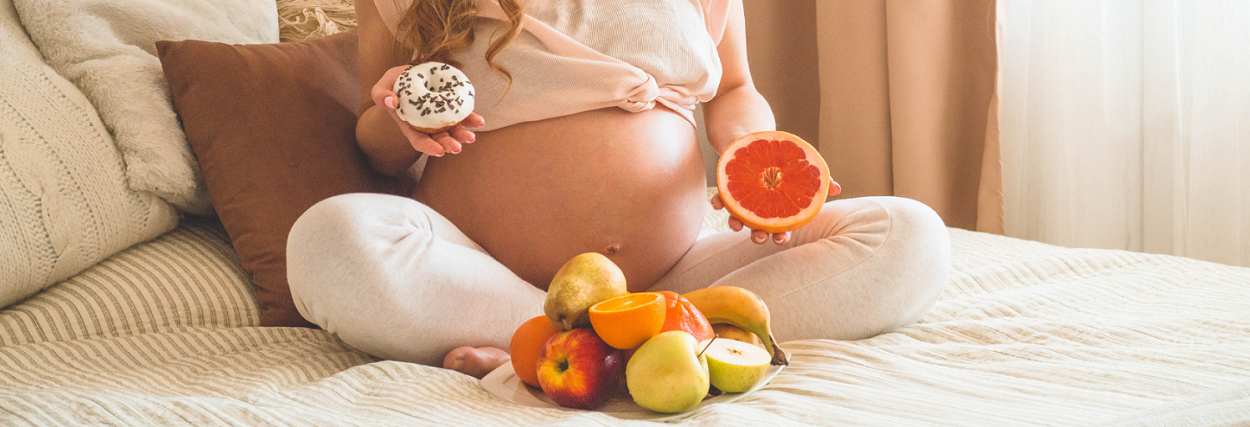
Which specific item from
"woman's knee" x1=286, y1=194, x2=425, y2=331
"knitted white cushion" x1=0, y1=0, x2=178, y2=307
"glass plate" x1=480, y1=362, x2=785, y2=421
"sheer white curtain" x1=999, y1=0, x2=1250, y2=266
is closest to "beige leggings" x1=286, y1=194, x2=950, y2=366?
"woman's knee" x1=286, y1=194, x2=425, y2=331

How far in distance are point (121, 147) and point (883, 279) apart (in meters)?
1.09

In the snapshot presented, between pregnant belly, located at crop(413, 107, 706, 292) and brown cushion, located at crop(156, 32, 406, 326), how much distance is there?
22cm

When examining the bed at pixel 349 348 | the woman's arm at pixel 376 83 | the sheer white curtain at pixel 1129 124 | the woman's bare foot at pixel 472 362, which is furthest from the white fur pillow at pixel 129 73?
the sheer white curtain at pixel 1129 124

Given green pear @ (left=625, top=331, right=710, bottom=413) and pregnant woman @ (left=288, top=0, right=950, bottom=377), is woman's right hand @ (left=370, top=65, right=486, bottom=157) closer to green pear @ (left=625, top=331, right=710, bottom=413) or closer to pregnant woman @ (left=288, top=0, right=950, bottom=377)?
→ pregnant woman @ (left=288, top=0, right=950, bottom=377)

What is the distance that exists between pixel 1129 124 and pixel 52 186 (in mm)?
2027

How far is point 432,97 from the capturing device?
0.97 meters

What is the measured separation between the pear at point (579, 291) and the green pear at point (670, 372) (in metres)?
0.08

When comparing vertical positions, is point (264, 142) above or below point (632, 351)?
above

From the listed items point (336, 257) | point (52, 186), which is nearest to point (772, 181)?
point (336, 257)

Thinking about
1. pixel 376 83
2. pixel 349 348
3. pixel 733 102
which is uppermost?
pixel 376 83

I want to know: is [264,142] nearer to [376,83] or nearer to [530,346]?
[376,83]

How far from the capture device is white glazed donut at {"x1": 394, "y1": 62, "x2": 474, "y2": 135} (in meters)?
0.97

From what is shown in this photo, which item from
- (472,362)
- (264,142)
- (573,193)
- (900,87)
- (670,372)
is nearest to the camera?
(670,372)

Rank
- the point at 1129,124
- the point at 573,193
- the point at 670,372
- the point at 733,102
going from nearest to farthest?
1. the point at 670,372
2. the point at 573,193
3. the point at 733,102
4. the point at 1129,124
